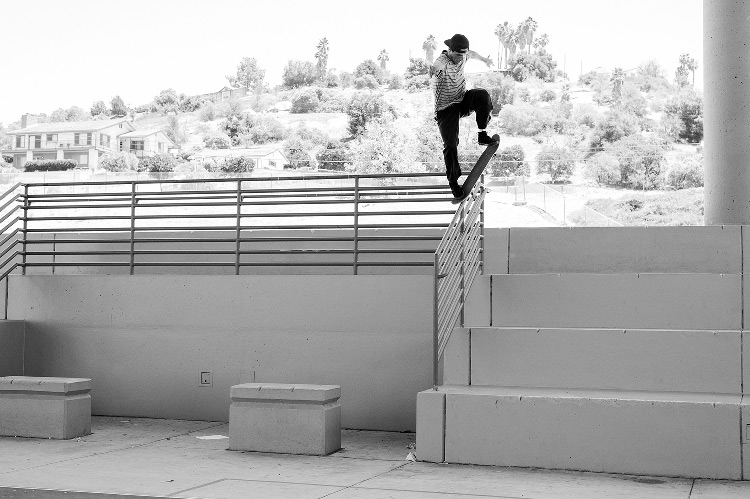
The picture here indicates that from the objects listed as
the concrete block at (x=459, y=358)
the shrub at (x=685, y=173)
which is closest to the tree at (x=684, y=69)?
the shrub at (x=685, y=173)

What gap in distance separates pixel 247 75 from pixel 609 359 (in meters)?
112

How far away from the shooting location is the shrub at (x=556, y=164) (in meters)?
84.8

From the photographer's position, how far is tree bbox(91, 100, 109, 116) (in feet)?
365

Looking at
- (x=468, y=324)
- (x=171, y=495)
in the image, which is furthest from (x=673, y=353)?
(x=171, y=495)

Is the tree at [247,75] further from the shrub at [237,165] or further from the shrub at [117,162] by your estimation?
the shrub at [117,162]

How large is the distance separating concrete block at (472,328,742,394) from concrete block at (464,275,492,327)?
0.48 meters

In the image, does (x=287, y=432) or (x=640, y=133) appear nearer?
(x=287, y=432)

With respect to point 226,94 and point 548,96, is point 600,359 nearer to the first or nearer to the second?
point 548,96

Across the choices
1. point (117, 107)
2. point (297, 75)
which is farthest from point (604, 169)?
point (117, 107)

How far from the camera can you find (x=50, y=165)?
9025cm

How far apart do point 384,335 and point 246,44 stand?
371 ft

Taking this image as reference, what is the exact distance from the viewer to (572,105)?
10262 centimetres

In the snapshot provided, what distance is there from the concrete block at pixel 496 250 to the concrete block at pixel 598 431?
7.56 feet

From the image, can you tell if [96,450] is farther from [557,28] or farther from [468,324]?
[557,28]
